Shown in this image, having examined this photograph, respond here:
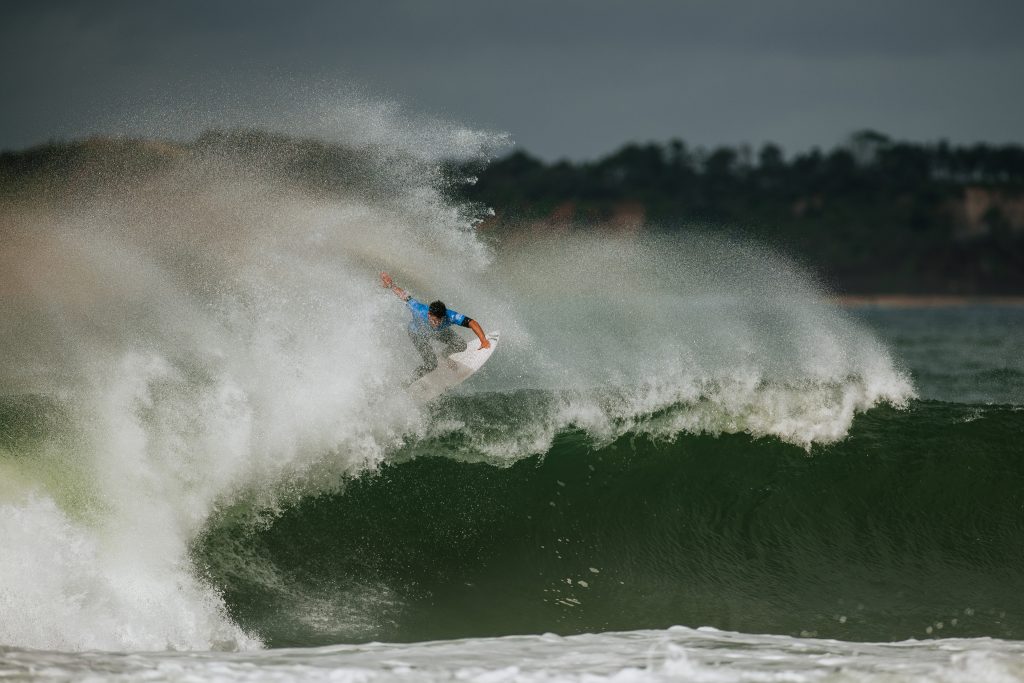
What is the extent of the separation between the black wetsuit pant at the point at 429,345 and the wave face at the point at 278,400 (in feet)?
0.99

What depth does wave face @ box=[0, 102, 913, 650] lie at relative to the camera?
7945mm

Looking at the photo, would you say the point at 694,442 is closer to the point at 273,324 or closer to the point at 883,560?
the point at 883,560

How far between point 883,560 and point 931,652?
84.2 inches

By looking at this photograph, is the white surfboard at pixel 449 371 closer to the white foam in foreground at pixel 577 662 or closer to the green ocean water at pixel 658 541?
the green ocean water at pixel 658 541

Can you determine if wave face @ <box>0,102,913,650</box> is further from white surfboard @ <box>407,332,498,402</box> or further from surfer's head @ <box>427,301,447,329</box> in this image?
surfer's head @ <box>427,301,447,329</box>

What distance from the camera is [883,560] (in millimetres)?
8695

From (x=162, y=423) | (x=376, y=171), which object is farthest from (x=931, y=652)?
(x=376, y=171)

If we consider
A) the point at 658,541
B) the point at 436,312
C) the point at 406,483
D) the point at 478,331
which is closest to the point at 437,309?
the point at 436,312

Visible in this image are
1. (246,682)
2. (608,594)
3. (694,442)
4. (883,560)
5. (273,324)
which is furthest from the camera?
(273,324)

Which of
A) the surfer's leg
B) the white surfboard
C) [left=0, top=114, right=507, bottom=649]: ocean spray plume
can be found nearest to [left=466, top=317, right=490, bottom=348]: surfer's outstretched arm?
the white surfboard

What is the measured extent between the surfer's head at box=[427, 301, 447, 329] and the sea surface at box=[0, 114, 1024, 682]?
2.97 ft

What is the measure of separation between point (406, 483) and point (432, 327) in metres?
1.71

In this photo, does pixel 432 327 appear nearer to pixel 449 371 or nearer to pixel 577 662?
pixel 449 371

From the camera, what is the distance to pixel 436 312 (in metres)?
10.0
